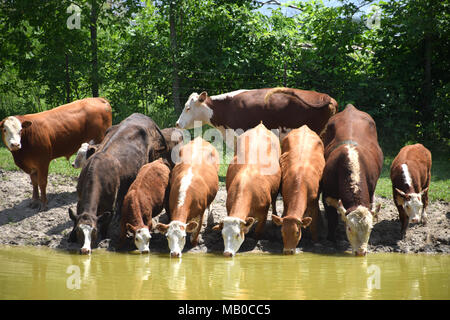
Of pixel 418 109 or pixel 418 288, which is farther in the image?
pixel 418 109

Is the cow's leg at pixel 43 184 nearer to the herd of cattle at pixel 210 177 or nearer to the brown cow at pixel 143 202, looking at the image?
the herd of cattle at pixel 210 177

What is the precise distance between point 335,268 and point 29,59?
12678 mm

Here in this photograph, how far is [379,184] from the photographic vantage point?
42.1 ft

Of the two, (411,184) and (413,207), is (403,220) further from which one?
(411,184)

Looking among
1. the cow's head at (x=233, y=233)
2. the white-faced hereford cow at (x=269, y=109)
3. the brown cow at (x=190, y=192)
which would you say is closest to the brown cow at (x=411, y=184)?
the white-faced hereford cow at (x=269, y=109)

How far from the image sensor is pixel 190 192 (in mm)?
9539

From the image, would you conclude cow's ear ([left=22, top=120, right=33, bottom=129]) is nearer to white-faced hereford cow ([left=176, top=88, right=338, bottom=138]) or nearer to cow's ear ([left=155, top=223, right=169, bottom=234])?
cow's ear ([left=155, top=223, right=169, bottom=234])

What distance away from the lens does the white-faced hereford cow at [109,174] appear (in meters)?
9.44

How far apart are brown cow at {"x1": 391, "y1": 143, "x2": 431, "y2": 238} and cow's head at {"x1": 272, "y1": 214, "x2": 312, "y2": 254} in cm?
177

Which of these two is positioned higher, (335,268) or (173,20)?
(173,20)

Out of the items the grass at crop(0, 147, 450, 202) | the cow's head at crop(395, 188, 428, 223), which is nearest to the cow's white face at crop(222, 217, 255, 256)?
the cow's head at crop(395, 188, 428, 223)

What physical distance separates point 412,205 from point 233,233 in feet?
9.55

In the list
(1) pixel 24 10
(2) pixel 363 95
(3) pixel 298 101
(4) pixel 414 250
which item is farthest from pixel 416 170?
(1) pixel 24 10

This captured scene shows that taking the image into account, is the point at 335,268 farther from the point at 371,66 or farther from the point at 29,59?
the point at 29,59
